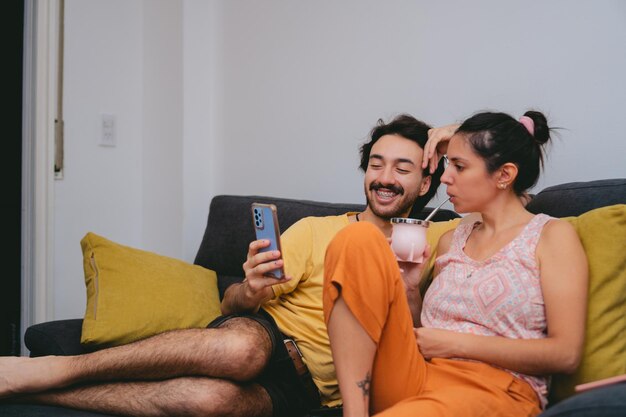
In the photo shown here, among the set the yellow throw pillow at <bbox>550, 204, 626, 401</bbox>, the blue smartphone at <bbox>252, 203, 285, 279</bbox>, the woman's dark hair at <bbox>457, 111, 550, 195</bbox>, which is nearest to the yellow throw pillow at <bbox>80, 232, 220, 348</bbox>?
the blue smartphone at <bbox>252, 203, 285, 279</bbox>

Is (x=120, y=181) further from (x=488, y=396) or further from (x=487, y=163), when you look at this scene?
(x=488, y=396)

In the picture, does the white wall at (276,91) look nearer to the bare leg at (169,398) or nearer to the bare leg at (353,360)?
the bare leg at (353,360)

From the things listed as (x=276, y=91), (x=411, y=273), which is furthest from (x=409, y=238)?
(x=276, y=91)

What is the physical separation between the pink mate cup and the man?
29cm

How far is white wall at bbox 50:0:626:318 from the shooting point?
2.02m

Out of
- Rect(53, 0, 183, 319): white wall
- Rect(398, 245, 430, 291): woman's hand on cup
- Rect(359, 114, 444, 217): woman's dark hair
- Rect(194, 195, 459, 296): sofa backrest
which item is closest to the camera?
Rect(398, 245, 430, 291): woman's hand on cup

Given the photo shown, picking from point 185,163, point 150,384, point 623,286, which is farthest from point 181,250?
point 623,286

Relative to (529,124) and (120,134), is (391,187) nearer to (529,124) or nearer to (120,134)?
(529,124)

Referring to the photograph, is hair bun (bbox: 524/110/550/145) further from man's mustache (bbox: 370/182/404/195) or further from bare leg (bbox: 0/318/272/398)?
bare leg (bbox: 0/318/272/398)

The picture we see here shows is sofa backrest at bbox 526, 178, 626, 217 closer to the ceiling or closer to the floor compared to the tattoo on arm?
closer to the ceiling

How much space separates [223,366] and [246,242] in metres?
0.78

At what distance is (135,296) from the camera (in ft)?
6.48

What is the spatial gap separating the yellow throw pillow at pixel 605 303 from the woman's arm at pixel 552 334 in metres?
0.03

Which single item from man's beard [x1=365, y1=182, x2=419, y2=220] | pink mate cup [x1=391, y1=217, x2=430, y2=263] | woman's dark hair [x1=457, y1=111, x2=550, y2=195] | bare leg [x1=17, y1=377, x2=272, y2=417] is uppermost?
woman's dark hair [x1=457, y1=111, x2=550, y2=195]
